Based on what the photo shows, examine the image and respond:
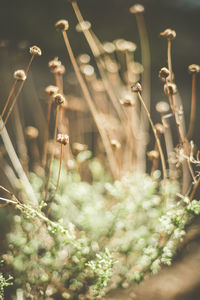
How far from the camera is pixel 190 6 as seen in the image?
3.51 ft

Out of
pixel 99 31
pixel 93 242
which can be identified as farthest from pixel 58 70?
pixel 99 31

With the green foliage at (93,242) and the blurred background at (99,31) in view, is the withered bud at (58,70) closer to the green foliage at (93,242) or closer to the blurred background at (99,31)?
the green foliage at (93,242)

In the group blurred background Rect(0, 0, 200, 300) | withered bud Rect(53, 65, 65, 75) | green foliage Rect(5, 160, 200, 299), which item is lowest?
green foliage Rect(5, 160, 200, 299)

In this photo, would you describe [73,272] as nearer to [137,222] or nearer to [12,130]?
[137,222]

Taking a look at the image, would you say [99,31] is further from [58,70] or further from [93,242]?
[93,242]

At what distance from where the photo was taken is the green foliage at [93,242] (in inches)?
17.6

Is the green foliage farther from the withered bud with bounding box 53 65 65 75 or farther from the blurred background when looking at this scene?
the blurred background

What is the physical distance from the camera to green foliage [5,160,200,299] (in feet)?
1.46

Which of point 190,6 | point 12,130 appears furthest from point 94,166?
point 190,6

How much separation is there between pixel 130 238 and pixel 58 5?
1036 mm

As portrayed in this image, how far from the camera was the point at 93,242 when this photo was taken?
1.82ft

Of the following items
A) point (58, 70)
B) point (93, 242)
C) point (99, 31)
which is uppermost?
point (99, 31)

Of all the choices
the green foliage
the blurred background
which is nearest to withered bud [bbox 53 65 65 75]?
the green foliage

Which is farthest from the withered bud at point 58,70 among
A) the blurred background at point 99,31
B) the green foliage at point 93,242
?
the blurred background at point 99,31
